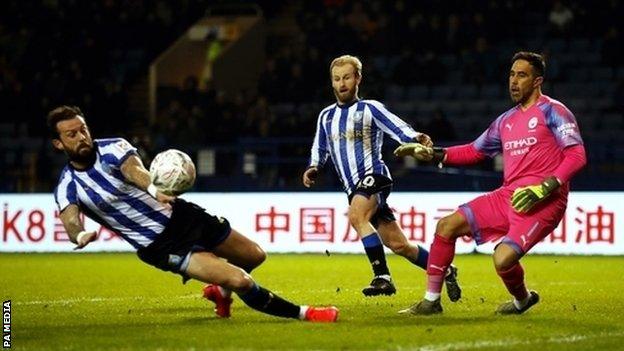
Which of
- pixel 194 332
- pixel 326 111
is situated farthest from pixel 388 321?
pixel 326 111

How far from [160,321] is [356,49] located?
53.4 feet

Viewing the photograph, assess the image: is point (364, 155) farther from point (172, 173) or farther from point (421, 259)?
point (172, 173)

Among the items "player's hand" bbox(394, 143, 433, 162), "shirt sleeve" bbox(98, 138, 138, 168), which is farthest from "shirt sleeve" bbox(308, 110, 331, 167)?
"shirt sleeve" bbox(98, 138, 138, 168)

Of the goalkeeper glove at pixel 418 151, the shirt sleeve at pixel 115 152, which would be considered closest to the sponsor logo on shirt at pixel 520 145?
the goalkeeper glove at pixel 418 151

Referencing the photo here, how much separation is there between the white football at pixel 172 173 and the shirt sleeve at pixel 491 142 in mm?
2577

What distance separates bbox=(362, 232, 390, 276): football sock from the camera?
1145 centimetres

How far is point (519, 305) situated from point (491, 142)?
1317 millimetres

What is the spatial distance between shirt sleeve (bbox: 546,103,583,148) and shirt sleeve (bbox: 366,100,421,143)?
1.59 metres

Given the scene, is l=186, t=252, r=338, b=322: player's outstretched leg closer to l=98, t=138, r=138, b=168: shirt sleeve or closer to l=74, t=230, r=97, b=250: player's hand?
l=74, t=230, r=97, b=250: player's hand

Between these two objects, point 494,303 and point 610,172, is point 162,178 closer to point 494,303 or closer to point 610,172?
point 494,303

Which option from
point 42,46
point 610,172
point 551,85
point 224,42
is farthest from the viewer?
point 224,42

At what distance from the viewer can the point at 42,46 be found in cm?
2805

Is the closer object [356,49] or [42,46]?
[356,49]

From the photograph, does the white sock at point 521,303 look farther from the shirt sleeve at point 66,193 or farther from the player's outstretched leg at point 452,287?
the shirt sleeve at point 66,193
